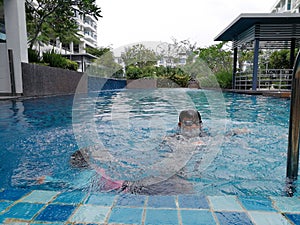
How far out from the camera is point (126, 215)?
1.19m

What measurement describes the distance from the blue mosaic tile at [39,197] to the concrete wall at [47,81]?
8.72 meters

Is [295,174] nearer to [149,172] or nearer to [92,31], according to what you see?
[149,172]

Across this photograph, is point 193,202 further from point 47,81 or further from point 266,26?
point 266,26

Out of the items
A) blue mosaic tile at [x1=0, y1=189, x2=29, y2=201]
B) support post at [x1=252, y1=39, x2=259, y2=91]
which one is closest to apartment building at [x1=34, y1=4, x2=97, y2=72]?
support post at [x1=252, y1=39, x2=259, y2=91]

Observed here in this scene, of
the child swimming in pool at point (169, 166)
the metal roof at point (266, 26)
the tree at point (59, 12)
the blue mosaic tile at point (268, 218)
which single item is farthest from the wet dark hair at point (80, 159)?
the tree at point (59, 12)

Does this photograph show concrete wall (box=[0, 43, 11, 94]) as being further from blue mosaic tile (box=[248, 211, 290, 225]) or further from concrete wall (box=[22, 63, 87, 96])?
blue mosaic tile (box=[248, 211, 290, 225])

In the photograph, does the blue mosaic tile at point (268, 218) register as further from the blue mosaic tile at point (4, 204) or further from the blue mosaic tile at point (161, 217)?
the blue mosaic tile at point (4, 204)

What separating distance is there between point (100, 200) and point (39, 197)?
37 centimetres

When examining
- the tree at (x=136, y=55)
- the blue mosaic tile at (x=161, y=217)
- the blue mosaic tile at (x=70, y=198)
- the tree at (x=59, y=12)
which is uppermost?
the tree at (x=59, y=12)

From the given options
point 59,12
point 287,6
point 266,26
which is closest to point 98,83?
point 59,12

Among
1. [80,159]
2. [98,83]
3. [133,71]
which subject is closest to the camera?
[80,159]

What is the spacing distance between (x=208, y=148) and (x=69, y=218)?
2277 mm

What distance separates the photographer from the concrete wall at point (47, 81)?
29.9ft

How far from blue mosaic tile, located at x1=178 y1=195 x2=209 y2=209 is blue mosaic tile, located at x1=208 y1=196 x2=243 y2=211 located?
5cm
